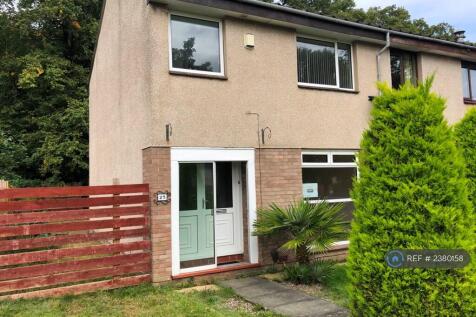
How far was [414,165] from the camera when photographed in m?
3.83

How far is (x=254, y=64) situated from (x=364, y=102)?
3530 millimetres

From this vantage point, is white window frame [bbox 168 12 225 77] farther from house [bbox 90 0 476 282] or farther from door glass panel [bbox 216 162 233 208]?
door glass panel [bbox 216 162 233 208]

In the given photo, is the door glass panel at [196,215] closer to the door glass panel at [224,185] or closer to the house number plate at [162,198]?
the door glass panel at [224,185]

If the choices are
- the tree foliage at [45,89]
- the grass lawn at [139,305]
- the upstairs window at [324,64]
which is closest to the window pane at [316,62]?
the upstairs window at [324,64]

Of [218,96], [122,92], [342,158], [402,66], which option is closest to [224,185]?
[218,96]

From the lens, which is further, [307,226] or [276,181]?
[276,181]

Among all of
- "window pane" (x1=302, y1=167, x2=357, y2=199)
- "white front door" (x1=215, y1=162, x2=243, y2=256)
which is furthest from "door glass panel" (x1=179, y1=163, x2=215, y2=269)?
"window pane" (x1=302, y1=167, x2=357, y2=199)

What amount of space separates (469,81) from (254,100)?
9.10 m

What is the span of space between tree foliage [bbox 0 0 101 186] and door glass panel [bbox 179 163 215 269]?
14164mm

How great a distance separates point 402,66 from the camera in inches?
484

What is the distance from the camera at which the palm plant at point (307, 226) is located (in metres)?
7.68

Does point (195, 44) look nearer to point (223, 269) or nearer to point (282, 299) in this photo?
point (223, 269)

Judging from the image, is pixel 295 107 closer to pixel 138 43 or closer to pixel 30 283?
pixel 138 43

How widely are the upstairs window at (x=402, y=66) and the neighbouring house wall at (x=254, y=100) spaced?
4.63ft
